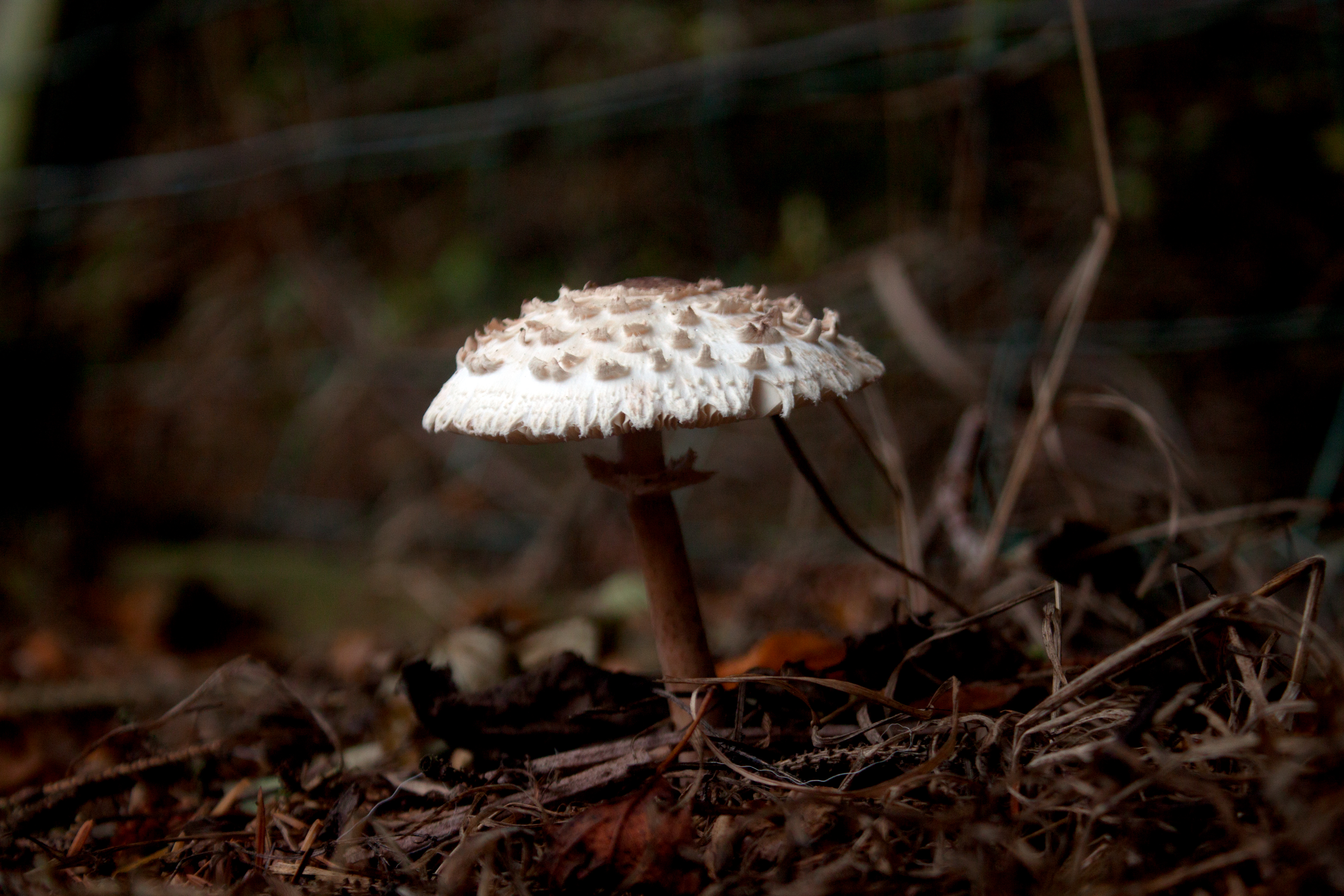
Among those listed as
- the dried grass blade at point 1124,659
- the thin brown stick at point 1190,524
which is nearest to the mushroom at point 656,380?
the dried grass blade at point 1124,659

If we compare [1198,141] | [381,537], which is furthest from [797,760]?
[1198,141]

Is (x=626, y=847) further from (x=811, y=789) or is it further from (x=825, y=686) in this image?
(x=825, y=686)

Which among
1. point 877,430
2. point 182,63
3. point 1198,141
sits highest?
point 182,63

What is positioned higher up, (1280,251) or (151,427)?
(151,427)

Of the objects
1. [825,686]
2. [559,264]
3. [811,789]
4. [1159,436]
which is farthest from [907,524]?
[559,264]

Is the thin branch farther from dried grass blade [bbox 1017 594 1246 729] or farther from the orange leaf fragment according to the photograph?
dried grass blade [bbox 1017 594 1246 729]

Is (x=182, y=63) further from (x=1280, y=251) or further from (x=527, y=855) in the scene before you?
(x=1280, y=251)

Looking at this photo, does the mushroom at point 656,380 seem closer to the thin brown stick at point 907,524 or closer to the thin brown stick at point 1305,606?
the thin brown stick at point 907,524

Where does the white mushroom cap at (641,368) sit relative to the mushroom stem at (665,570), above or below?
above
